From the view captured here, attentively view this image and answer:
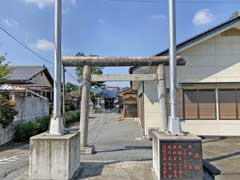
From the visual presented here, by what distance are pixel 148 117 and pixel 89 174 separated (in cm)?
619

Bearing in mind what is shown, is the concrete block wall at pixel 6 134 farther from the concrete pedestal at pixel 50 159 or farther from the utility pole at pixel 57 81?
the concrete pedestal at pixel 50 159

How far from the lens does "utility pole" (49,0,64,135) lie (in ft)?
20.4

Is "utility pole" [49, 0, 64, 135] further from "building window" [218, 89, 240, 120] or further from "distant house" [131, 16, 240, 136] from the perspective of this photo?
"building window" [218, 89, 240, 120]

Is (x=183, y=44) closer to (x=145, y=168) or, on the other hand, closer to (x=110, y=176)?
(x=145, y=168)

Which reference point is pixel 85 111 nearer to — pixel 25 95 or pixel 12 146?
pixel 12 146

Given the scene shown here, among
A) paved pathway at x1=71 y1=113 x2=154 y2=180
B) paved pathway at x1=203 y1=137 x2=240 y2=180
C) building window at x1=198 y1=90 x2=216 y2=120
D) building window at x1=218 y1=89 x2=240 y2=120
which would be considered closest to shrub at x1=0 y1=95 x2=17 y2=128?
paved pathway at x1=71 y1=113 x2=154 y2=180

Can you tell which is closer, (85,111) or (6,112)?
(85,111)

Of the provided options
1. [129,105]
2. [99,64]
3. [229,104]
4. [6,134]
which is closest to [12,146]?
[6,134]

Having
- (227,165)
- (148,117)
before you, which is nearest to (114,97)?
(148,117)

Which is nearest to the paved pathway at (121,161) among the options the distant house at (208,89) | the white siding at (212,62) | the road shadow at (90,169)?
the road shadow at (90,169)

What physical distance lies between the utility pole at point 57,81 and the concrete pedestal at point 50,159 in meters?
0.45

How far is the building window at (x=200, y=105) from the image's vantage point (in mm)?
12188

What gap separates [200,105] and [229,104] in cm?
138

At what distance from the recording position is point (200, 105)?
1223cm
